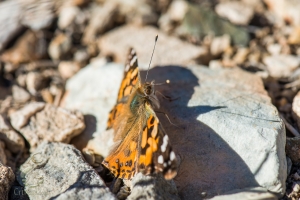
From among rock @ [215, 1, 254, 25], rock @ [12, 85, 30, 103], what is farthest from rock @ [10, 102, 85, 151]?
rock @ [215, 1, 254, 25]

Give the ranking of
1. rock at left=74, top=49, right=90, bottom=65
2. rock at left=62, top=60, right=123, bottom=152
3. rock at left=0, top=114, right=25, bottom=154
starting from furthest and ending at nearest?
1. rock at left=74, top=49, right=90, bottom=65
2. rock at left=62, top=60, right=123, bottom=152
3. rock at left=0, top=114, right=25, bottom=154

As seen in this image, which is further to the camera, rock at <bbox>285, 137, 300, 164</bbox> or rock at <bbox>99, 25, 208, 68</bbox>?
rock at <bbox>99, 25, 208, 68</bbox>

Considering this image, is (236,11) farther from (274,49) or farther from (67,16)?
(67,16)

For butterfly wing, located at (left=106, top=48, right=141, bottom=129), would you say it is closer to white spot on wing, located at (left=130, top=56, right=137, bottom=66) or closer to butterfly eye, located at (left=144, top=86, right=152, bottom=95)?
white spot on wing, located at (left=130, top=56, right=137, bottom=66)

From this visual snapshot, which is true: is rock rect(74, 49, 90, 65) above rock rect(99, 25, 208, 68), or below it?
below

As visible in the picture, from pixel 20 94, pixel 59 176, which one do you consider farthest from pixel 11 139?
pixel 20 94

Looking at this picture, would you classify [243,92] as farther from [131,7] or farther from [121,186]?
[131,7]

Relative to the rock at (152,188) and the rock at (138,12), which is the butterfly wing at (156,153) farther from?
the rock at (138,12)
